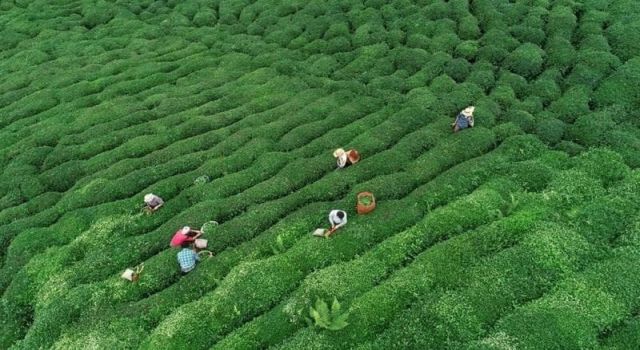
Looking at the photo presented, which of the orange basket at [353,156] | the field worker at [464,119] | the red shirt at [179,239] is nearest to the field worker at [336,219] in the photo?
the orange basket at [353,156]

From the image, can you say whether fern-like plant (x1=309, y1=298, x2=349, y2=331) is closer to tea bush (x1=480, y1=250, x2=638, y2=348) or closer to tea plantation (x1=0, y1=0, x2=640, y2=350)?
tea plantation (x1=0, y1=0, x2=640, y2=350)

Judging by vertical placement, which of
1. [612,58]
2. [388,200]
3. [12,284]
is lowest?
[12,284]

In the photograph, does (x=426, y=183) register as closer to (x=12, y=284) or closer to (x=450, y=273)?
(x=450, y=273)

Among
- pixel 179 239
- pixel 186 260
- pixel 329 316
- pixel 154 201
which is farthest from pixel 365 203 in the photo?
pixel 154 201

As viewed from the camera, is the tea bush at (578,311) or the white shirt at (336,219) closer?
the tea bush at (578,311)

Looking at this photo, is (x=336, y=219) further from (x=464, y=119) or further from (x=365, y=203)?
(x=464, y=119)

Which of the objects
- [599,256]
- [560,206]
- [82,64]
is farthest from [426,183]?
[82,64]

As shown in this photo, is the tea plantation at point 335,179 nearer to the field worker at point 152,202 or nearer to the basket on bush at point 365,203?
the field worker at point 152,202
